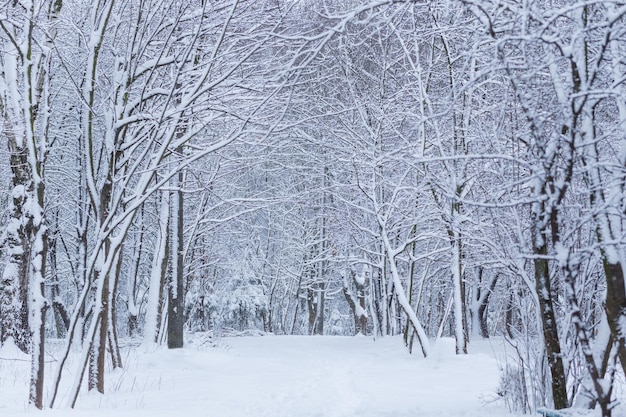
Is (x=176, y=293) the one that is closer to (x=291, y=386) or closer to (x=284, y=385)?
(x=284, y=385)

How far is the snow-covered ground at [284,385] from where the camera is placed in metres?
6.84

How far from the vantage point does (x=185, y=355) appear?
12.6 meters

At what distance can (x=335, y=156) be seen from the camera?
1720 cm

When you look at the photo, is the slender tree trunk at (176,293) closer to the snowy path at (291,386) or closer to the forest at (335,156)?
the forest at (335,156)

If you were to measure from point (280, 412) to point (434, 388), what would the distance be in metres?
2.76

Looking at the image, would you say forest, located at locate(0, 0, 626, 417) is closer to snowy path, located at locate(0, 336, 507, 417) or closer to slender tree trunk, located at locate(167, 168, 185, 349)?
slender tree trunk, located at locate(167, 168, 185, 349)

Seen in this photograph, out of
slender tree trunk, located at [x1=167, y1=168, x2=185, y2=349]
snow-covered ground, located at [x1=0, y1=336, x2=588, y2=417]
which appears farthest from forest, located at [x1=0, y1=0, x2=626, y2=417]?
snow-covered ground, located at [x1=0, y1=336, x2=588, y2=417]

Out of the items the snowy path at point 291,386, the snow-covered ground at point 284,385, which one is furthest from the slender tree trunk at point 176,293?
the snow-covered ground at point 284,385

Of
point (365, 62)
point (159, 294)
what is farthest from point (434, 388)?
point (365, 62)

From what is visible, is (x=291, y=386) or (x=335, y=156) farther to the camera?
(x=335, y=156)

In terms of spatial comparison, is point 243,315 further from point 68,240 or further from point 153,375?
point 153,375

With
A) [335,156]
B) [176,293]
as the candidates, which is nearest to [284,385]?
[176,293]

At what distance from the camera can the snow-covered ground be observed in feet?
22.4

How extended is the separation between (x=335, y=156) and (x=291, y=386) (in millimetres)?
8950
